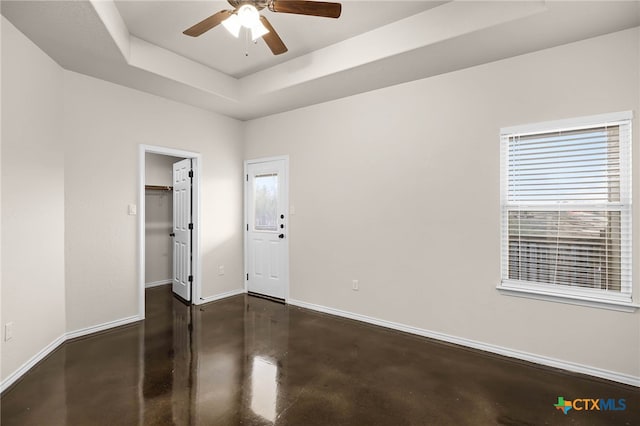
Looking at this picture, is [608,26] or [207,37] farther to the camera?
[207,37]

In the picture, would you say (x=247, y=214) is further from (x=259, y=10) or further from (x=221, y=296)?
(x=259, y=10)

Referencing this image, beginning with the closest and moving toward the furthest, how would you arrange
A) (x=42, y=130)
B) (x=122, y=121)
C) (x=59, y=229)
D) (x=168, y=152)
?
(x=42, y=130) < (x=59, y=229) < (x=122, y=121) < (x=168, y=152)

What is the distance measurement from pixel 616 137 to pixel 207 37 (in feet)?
12.5

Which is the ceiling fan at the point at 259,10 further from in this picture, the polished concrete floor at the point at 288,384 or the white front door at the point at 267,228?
the polished concrete floor at the point at 288,384

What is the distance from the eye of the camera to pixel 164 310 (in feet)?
14.1

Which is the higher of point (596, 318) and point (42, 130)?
point (42, 130)

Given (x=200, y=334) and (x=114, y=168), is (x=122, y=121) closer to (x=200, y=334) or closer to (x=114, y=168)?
(x=114, y=168)

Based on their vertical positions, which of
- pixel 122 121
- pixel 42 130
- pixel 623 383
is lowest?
pixel 623 383

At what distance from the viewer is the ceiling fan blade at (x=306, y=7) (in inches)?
84.3

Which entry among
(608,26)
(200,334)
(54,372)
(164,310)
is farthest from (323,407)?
(608,26)

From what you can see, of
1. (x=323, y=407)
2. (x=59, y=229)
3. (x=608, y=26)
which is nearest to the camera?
(x=323, y=407)

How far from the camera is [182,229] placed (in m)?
4.77

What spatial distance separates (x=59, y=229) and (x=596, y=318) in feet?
16.3

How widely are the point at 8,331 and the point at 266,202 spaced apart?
3.10 meters
